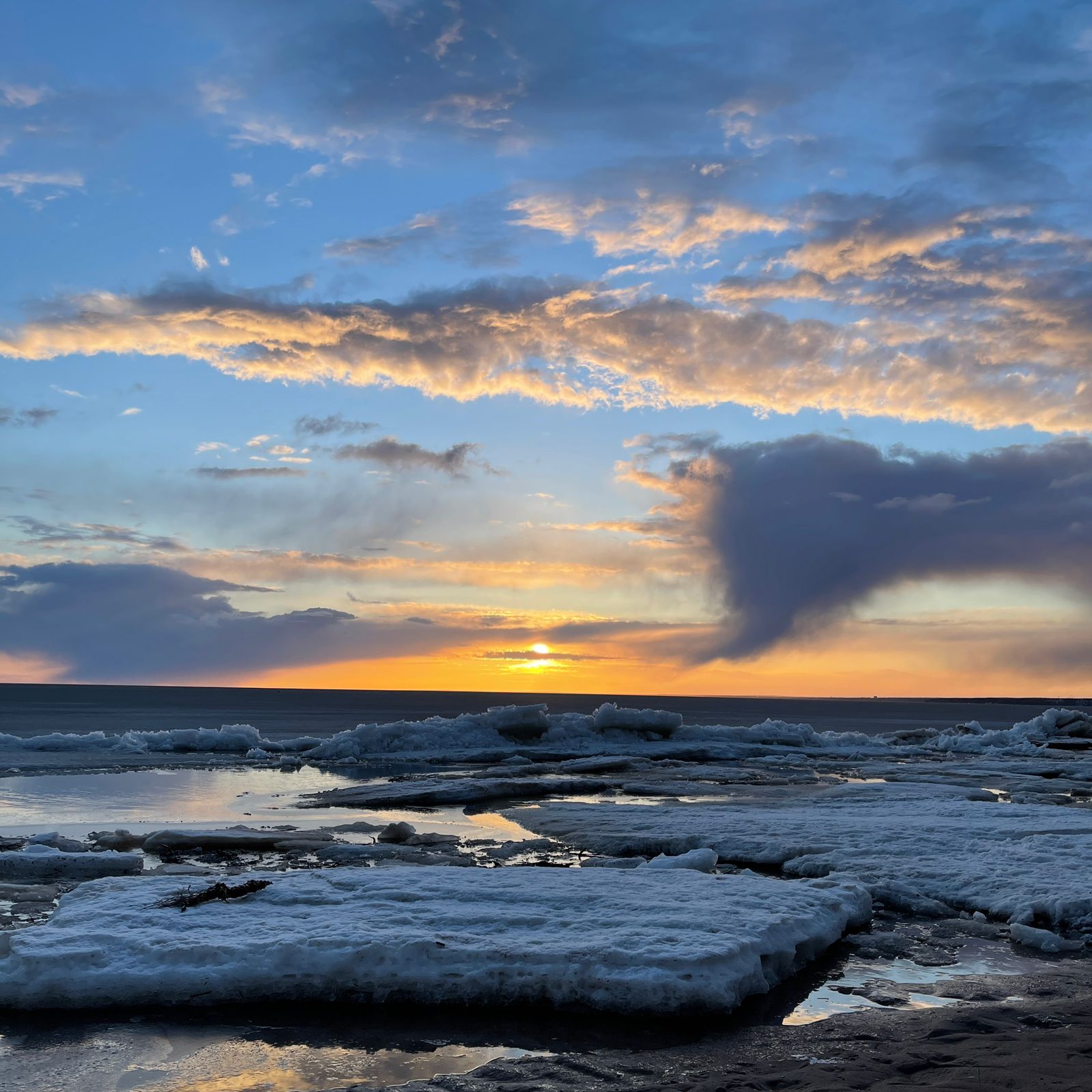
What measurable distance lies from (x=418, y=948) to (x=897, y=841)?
9.55 metres

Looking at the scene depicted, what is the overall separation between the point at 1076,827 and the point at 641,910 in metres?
10.4

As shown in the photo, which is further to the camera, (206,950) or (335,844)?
(335,844)

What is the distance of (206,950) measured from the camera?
7805 mm

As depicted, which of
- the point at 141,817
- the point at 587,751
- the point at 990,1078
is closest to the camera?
the point at 990,1078

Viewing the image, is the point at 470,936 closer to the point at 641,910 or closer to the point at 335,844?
the point at 641,910

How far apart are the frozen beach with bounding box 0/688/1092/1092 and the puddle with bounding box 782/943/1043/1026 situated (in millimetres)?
38

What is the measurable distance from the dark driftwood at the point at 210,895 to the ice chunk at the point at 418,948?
0.32 ft

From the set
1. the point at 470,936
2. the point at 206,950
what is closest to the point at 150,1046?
the point at 206,950

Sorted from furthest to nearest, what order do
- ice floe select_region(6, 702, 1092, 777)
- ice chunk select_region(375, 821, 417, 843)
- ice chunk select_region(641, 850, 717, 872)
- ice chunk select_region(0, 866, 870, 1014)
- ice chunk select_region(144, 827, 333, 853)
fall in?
ice floe select_region(6, 702, 1092, 777)
ice chunk select_region(375, 821, 417, 843)
ice chunk select_region(144, 827, 333, 853)
ice chunk select_region(641, 850, 717, 872)
ice chunk select_region(0, 866, 870, 1014)

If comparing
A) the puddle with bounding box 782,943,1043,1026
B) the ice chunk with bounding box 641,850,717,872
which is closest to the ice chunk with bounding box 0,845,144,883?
the ice chunk with bounding box 641,850,717,872

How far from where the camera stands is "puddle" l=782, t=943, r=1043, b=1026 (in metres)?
7.55

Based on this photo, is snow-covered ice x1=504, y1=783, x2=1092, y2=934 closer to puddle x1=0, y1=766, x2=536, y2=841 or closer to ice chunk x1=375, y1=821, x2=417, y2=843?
puddle x1=0, y1=766, x2=536, y2=841

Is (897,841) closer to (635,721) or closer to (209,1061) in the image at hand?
(209,1061)

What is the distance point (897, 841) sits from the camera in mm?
14633
